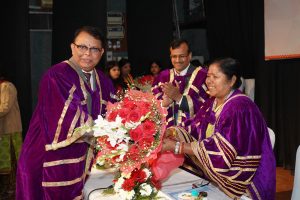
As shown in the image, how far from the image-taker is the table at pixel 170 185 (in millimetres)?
1954

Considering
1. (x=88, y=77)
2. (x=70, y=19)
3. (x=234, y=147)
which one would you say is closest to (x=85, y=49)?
(x=88, y=77)

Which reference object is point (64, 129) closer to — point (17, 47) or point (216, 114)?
point (216, 114)

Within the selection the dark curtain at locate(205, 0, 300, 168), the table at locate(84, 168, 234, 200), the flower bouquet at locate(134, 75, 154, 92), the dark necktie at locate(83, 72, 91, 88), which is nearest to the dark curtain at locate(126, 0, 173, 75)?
the dark curtain at locate(205, 0, 300, 168)

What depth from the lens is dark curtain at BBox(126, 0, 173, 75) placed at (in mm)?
7387

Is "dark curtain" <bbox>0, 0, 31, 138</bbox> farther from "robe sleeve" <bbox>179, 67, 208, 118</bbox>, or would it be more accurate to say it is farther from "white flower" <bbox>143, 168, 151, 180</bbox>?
"white flower" <bbox>143, 168, 151, 180</bbox>

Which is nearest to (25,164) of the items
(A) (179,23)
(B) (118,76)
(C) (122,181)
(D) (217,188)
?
(C) (122,181)

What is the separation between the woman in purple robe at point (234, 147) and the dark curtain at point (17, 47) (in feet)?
12.6

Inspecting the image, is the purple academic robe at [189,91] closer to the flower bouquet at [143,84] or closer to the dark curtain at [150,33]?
the flower bouquet at [143,84]

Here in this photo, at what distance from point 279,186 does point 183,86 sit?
186 centimetres

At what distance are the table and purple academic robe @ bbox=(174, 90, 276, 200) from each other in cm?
9

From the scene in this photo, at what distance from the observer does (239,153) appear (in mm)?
2145

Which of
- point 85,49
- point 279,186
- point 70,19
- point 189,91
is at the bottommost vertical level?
point 279,186

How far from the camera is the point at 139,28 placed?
755 centimetres

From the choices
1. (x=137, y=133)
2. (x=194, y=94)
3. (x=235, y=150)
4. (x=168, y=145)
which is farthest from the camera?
(x=194, y=94)
